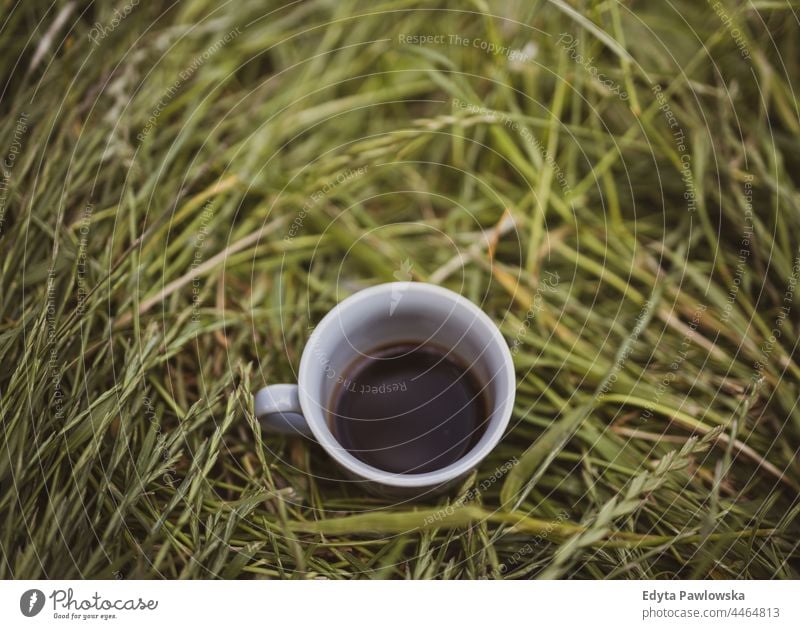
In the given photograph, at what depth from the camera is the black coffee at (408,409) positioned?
1.29 ft

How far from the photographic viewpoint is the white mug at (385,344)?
0.34 metres

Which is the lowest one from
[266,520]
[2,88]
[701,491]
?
[701,491]

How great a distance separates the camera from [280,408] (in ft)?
1.17

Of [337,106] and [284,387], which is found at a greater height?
[337,106]

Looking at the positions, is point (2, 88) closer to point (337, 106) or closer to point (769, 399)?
point (337, 106)

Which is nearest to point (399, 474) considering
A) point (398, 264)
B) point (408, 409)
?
point (408, 409)

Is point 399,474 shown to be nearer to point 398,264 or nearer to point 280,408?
point 280,408

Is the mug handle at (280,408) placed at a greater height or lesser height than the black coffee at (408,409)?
greater

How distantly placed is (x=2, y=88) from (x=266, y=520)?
0.38 metres

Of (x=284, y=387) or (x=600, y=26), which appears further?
(x=600, y=26)

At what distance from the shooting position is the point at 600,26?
0.48m

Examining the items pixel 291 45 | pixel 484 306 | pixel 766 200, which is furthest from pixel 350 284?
pixel 766 200

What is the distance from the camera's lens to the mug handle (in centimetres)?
36

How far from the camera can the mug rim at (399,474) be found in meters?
0.33
